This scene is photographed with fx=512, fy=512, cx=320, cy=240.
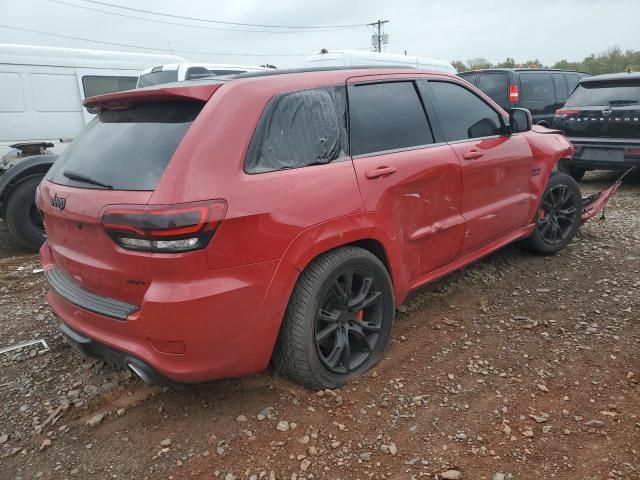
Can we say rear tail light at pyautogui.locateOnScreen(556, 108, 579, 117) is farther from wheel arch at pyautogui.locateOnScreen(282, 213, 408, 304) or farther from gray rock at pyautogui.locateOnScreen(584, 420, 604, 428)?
gray rock at pyautogui.locateOnScreen(584, 420, 604, 428)

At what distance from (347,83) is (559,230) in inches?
113

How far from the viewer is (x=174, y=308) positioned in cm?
213

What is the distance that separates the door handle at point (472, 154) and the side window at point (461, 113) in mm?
122

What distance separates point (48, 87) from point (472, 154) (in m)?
8.15

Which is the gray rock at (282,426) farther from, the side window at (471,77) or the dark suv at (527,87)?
the side window at (471,77)

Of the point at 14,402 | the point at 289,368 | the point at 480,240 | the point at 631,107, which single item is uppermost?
the point at 631,107

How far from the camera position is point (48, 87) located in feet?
29.2

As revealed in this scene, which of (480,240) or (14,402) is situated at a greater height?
(480,240)

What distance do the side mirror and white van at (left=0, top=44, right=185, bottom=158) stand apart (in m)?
7.69

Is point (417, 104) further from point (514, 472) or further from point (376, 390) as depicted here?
point (514, 472)

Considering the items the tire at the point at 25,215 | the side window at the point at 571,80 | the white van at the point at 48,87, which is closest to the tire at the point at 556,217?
the tire at the point at 25,215

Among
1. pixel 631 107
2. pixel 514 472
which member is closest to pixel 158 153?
pixel 514 472

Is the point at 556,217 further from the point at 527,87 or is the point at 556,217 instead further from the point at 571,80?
the point at 571,80

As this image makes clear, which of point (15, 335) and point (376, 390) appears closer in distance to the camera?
point (376, 390)
